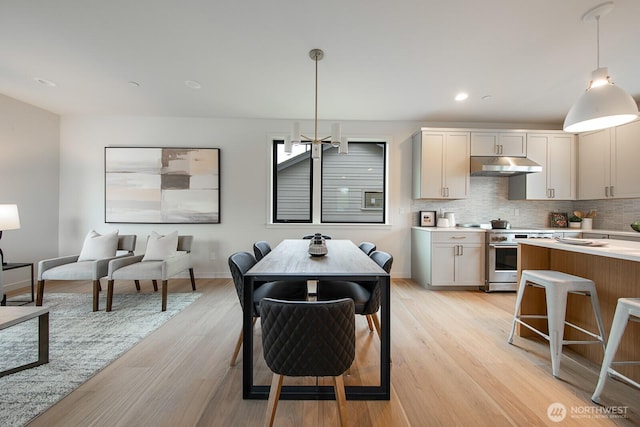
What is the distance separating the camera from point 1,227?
9.09ft

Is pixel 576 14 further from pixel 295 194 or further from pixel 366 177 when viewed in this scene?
pixel 295 194

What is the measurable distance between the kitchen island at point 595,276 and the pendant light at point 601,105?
0.87 meters

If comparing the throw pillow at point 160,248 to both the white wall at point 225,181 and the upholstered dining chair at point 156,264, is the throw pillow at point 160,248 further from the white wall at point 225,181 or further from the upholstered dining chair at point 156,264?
the white wall at point 225,181

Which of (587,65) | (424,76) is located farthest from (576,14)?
(424,76)

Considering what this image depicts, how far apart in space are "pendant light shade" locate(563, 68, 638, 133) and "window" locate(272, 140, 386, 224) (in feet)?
8.72

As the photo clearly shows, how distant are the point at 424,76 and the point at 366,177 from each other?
185cm

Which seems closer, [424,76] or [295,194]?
[424,76]

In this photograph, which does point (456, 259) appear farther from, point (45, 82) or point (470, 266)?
point (45, 82)

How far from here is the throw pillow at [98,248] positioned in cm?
324

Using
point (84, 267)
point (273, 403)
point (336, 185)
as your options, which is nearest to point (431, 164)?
point (336, 185)

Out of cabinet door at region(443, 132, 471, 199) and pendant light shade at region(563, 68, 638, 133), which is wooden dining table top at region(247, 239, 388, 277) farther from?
cabinet door at region(443, 132, 471, 199)

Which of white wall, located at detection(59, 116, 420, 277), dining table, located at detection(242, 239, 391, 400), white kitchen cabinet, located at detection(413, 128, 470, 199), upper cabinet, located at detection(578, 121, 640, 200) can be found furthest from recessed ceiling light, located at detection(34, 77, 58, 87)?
upper cabinet, located at detection(578, 121, 640, 200)

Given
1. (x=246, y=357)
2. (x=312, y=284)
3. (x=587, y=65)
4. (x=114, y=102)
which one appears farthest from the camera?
(x=312, y=284)

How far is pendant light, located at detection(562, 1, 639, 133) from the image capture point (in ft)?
5.49
